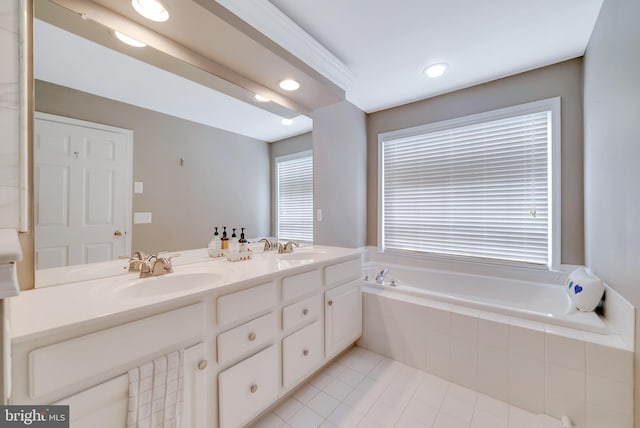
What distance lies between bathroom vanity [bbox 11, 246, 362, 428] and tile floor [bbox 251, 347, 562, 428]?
18 centimetres

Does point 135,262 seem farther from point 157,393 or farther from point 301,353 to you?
point 301,353

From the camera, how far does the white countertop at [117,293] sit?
79 cm

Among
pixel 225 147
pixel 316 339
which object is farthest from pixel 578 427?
pixel 225 147

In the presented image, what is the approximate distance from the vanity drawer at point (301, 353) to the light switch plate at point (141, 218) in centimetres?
102

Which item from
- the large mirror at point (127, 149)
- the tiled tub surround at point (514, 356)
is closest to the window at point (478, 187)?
the tiled tub surround at point (514, 356)

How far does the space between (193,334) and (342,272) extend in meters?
1.11

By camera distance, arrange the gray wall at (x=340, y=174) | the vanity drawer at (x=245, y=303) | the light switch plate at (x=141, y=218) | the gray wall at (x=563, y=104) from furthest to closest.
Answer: the gray wall at (x=340, y=174) < the gray wall at (x=563, y=104) < the light switch plate at (x=141, y=218) < the vanity drawer at (x=245, y=303)

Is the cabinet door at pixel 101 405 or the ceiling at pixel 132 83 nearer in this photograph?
Answer: the cabinet door at pixel 101 405

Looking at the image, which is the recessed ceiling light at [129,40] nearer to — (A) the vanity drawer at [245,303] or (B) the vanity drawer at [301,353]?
(A) the vanity drawer at [245,303]

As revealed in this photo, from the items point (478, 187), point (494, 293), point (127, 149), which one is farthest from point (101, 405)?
point (478, 187)

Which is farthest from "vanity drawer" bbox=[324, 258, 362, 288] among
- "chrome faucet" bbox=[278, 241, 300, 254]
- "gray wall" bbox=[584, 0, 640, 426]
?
"gray wall" bbox=[584, 0, 640, 426]

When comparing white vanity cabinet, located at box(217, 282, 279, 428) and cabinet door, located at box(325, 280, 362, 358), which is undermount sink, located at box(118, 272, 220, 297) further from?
cabinet door, located at box(325, 280, 362, 358)

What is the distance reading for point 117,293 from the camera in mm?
1100

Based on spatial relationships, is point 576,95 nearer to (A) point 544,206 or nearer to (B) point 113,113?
(A) point 544,206
